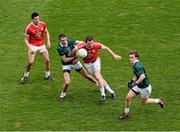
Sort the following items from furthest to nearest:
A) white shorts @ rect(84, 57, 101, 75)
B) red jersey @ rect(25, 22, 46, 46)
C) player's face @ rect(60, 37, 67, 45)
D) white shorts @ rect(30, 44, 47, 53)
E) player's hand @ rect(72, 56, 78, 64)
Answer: white shorts @ rect(30, 44, 47, 53), red jersey @ rect(25, 22, 46, 46), player's hand @ rect(72, 56, 78, 64), white shorts @ rect(84, 57, 101, 75), player's face @ rect(60, 37, 67, 45)

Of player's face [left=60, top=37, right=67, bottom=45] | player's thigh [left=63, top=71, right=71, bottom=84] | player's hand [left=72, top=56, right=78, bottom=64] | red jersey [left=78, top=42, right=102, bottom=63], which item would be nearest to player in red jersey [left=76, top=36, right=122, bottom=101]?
red jersey [left=78, top=42, right=102, bottom=63]

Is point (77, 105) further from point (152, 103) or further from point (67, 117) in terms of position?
point (152, 103)

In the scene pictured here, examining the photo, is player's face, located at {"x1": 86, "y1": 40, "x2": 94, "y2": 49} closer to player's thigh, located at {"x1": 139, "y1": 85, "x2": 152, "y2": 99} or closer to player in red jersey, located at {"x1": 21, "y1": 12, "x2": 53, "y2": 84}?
player in red jersey, located at {"x1": 21, "y1": 12, "x2": 53, "y2": 84}

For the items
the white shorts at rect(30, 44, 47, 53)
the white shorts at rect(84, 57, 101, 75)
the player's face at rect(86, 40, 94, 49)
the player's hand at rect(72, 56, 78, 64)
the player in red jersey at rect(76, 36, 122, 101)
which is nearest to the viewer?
the player's face at rect(86, 40, 94, 49)

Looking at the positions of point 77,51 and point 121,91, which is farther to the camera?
point 121,91

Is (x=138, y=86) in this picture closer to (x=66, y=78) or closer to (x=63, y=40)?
(x=66, y=78)

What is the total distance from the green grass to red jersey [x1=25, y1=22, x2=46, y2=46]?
150 centimetres

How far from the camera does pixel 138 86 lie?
17.9m

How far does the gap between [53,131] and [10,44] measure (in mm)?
8136

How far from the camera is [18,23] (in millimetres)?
26672

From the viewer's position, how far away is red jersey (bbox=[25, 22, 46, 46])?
813 inches

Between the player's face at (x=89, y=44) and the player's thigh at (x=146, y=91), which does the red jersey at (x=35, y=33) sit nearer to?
the player's face at (x=89, y=44)

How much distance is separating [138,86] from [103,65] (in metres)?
4.95

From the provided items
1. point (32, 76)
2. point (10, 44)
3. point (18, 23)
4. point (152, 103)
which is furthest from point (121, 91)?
point (18, 23)
